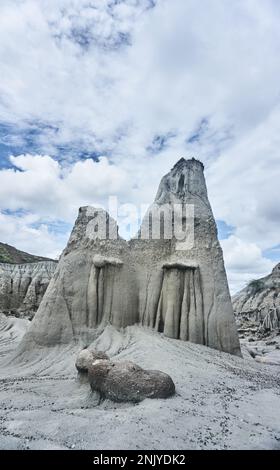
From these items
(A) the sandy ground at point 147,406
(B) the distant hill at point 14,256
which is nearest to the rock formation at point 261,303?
(A) the sandy ground at point 147,406

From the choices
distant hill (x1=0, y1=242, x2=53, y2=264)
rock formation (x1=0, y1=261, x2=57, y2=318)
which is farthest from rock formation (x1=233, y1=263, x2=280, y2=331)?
distant hill (x1=0, y1=242, x2=53, y2=264)

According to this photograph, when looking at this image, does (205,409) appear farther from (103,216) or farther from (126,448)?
(103,216)

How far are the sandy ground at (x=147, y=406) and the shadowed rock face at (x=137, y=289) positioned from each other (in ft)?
1.66

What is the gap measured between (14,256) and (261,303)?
31645mm

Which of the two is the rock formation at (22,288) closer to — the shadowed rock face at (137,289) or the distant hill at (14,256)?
the distant hill at (14,256)

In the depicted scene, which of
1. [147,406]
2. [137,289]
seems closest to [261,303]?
[137,289]

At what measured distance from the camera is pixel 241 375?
671 cm

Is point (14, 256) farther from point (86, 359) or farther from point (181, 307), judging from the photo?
point (86, 359)

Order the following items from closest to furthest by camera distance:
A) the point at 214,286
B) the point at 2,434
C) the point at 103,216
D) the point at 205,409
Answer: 1. the point at 2,434
2. the point at 205,409
3. the point at 214,286
4. the point at 103,216

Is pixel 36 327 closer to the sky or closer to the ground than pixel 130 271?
closer to the ground

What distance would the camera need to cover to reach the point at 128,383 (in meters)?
4.59
